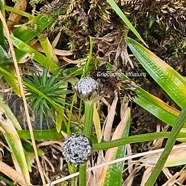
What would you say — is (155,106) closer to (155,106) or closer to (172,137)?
(155,106)

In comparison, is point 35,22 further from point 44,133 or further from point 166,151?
point 166,151

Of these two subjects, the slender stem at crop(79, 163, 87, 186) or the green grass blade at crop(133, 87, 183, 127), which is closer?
the slender stem at crop(79, 163, 87, 186)

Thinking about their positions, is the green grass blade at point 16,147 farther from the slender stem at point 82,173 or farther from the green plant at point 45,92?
the slender stem at point 82,173

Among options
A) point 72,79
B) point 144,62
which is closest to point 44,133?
point 72,79

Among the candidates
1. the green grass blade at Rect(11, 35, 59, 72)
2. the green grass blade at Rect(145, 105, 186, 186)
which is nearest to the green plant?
the green grass blade at Rect(11, 35, 59, 72)

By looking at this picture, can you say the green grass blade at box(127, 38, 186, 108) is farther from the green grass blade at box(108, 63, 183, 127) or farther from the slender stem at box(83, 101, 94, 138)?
the slender stem at box(83, 101, 94, 138)

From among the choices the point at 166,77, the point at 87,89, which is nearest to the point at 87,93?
the point at 87,89
